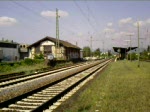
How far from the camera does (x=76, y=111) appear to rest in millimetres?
8984

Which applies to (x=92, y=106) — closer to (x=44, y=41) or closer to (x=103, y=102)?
(x=103, y=102)

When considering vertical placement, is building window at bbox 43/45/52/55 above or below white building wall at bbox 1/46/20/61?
above

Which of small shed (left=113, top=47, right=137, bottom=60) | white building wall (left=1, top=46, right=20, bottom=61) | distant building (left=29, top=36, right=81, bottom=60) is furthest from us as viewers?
small shed (left=113, top=47, right=137, bottom=60)

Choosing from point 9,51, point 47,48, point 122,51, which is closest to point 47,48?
point 47,48

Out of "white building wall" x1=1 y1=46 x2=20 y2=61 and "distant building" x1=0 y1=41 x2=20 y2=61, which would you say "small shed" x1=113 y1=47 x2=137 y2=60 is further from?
"white building wall" x1=1 y1=46 x2=20 y2=61

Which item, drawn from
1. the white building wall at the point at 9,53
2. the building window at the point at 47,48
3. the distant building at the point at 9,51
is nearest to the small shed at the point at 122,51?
the building window at the point at 47,48

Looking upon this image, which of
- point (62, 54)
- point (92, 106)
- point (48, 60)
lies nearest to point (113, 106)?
point (92, 106)

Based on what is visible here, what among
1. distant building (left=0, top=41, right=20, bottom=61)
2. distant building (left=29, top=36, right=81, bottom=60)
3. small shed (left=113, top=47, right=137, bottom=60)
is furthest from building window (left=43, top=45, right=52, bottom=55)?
small shed (left=113, top=47, right=137, bottom=60)

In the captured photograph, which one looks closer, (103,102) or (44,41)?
(103,102)

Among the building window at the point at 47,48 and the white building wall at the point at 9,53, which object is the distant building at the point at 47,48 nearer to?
the building window at the point at 47,48

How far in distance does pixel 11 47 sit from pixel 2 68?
39658 millimetres

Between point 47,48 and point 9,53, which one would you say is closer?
point 9,53

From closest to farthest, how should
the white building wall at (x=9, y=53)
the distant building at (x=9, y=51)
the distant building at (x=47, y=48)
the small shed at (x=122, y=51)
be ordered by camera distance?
1. the white building wall at (x=9, y=53)
2. the distant building at (x=9, y=51)
3. the distant building at (x=47, y=48)
4. the small shed at (x=122, y=51)

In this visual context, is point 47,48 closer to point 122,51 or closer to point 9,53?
point 9,53
